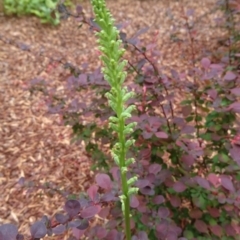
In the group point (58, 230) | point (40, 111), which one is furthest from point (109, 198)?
point (40, 111)

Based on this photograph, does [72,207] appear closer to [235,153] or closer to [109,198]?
[109,198]

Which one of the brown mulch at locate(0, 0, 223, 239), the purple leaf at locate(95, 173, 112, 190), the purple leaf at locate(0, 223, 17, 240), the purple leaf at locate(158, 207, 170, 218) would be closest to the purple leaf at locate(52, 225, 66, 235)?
the purple leaf at locate(0, 223, 17, 240)

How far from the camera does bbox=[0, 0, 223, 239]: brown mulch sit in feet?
9.86

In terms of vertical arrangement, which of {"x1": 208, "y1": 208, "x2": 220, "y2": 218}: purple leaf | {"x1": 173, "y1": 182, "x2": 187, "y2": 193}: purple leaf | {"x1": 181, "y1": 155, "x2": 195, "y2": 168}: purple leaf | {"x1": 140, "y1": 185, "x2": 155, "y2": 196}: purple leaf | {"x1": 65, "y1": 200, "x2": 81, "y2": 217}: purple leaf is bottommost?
{"x1": 208, "y1": 208, "x2": 220, "y2": 218}: purple leaf

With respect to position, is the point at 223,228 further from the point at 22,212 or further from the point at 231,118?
the point at 22,212

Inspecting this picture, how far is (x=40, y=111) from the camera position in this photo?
387 cm

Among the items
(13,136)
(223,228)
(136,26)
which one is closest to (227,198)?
(223,228)

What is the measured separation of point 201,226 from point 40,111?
2.38m

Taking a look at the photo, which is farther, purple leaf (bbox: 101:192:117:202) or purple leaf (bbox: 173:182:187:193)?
purple leaf (bbox: 173:182:187:193)

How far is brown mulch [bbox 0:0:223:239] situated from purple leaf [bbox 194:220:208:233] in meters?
0.99

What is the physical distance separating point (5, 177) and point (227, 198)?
2.05 meters

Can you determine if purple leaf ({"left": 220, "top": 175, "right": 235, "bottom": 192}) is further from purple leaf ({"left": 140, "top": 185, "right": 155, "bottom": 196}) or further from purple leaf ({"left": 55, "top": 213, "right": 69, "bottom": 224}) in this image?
purple leaf ({"left": 55, "top": 213, "right": 69, "bottom": 224})

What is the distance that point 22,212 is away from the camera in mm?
2898

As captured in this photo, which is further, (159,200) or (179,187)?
(179,187)
